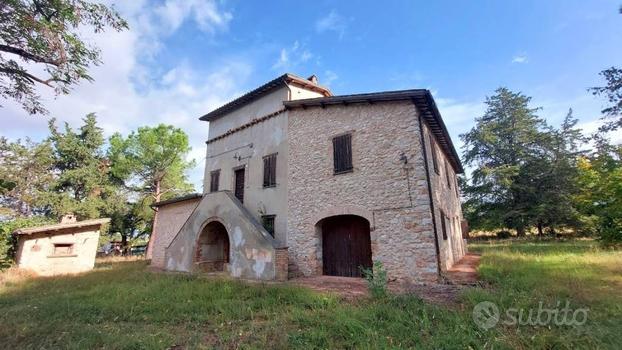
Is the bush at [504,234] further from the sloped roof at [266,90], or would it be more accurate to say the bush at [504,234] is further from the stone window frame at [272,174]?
the stone window frame at [272,174]

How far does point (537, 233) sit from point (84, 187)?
134 feet

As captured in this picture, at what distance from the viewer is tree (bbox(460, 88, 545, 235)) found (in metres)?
25.4

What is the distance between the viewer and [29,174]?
79.0 ft

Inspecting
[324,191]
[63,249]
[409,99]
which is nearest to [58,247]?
[63,249]

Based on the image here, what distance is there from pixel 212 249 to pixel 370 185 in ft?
24.9

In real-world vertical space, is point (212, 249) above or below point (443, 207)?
below

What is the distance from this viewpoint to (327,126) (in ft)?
36.2

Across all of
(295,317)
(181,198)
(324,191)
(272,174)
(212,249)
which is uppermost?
(272,174)

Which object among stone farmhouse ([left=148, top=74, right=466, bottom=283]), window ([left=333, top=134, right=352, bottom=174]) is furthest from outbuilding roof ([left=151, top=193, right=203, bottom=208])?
window ([left=333, top=134, right=352, bottom=174])

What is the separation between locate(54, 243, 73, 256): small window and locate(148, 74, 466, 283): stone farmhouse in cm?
662

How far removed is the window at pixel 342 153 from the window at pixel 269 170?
113 inches

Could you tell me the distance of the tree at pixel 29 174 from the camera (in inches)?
911

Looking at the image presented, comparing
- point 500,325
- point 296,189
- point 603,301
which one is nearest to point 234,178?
point 296,189

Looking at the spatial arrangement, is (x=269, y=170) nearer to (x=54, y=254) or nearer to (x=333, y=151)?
(x=333, y=151)
